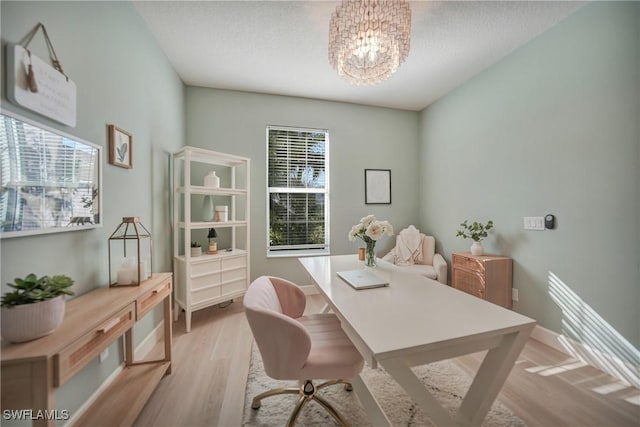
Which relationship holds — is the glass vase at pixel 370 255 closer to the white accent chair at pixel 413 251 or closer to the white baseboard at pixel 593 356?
the white accent chair at pixel 413 251

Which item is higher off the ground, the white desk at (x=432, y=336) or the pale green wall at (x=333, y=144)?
the pale green wall at (x=333, y=144)

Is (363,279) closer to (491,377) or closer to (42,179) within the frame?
(491,377)

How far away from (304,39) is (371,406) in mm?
2816

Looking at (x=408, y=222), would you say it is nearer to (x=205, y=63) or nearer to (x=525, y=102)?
(x=525, y=102)

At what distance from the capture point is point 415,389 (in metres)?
1.04

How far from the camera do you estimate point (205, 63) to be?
265 centimetres

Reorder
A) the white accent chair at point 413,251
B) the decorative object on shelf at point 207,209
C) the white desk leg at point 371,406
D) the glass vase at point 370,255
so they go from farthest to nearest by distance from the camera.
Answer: the white accent chair at point 413,251 → the decorative object on shelf at point 207,209 → the glass vase at point 370,255 → the white desk leg at point 371,406

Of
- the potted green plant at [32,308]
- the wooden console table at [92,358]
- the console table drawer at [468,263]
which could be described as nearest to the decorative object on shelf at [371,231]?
the console table drawer at [468,263]

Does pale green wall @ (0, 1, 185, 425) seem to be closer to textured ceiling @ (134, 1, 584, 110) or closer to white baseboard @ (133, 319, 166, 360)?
white baseboard @ (133, 319, 166, 360)

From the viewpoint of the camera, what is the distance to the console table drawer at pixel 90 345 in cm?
82

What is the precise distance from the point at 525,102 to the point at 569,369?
2.29 meters

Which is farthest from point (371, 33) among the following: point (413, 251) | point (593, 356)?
point (593, 356)

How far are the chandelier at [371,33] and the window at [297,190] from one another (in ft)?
5.77

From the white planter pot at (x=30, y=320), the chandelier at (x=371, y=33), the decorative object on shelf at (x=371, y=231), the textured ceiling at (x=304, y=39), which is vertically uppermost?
the textured ceiling at (x=304, y=39)
